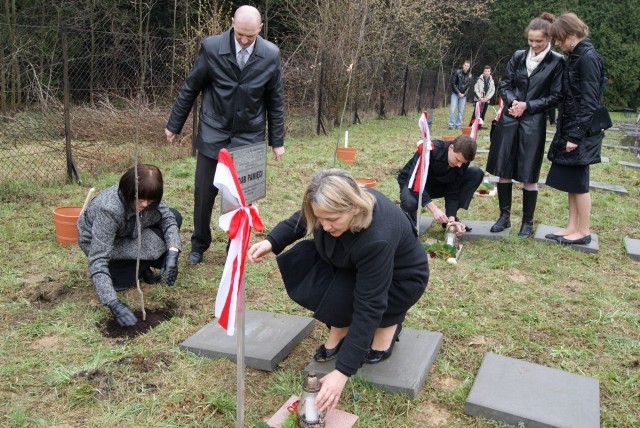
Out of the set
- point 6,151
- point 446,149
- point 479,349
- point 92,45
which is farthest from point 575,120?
point 92,45

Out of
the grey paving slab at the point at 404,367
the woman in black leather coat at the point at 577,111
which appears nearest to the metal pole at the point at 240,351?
the grey paving slab at the point at 404,367

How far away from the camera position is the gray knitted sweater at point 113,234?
310cm

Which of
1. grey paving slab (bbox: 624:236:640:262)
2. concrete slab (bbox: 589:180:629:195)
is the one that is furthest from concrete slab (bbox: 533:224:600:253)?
concrete slab (bbox: 589:180:629:195)

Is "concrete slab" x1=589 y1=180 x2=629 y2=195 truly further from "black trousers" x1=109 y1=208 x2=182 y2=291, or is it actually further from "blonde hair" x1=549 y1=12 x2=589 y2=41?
"black trousers" x1=109 y1=208 x2=182 y2=291

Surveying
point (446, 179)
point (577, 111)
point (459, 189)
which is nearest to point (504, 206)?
point (459, 189)

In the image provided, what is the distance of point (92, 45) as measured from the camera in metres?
8.98

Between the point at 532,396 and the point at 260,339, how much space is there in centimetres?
130

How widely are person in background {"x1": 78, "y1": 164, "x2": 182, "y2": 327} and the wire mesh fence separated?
1759mm

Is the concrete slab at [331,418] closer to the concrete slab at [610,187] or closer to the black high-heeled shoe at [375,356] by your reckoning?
the black high-heeled shoe at [375,356]

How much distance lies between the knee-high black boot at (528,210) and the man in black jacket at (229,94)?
231 centimetres

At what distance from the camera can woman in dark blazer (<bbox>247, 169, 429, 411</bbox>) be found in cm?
207

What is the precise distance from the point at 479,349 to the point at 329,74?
Result: 31.9 ft

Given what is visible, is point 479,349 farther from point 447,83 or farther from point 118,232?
point 447,83

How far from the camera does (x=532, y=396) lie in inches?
97.4
